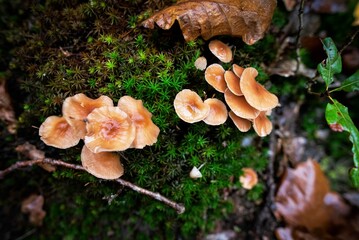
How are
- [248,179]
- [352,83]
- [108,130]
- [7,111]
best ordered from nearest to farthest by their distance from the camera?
[108,130] < [352,83] < [7,111] < [248,179]

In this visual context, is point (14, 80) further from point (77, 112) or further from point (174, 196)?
point (174, 196)

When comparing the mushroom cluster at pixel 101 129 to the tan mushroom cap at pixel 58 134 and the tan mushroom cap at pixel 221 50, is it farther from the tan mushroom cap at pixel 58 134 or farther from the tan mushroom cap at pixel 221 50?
the tan mushroom cap at pixel 221 50

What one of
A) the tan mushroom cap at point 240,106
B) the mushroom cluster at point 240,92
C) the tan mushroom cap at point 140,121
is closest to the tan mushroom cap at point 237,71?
the mushroom cluster at point 240,92

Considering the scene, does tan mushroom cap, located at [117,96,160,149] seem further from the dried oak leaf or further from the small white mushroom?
the dried oak leaf

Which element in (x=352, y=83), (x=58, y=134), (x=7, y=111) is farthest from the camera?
(x=7, y=111)

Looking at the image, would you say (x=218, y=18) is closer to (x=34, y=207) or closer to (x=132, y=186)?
(x=132, y=186)

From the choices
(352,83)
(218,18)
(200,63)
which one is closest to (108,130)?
(200,63)

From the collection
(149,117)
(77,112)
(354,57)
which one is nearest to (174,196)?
(149,117)

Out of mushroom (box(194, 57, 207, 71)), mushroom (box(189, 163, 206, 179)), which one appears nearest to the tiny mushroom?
mushroom (box(189, 163, 206, 179))
